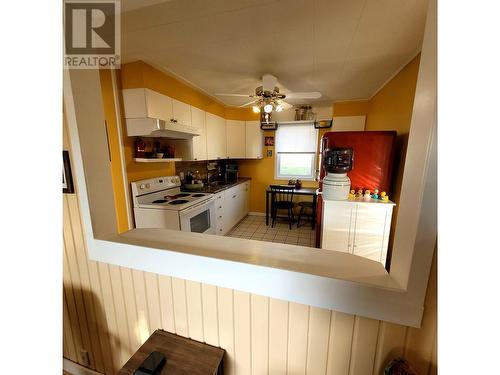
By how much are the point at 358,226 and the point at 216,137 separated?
2.85m

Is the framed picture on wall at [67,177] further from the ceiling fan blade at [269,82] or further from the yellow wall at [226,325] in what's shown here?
the ceiling fan blade at [269,82]

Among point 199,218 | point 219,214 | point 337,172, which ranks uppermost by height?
point 337,172

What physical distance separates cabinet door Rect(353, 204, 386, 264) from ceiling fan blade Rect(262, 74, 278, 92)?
1803 mm

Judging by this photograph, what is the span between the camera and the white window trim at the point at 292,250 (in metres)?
0.50

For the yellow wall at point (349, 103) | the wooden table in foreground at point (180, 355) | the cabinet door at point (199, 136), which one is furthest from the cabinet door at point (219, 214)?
the wooden table in foreground at point (180, 355)

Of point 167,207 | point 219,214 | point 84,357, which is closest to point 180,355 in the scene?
point 84,357

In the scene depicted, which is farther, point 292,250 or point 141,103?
point 141,103

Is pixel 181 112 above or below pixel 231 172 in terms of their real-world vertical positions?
above

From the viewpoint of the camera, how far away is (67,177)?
0.91 meters

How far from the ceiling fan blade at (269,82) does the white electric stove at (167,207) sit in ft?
5.69

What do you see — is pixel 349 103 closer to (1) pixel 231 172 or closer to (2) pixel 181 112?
(1) pixel 231 172

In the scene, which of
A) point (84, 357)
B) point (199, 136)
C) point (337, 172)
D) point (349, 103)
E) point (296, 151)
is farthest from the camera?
point (296, 151)

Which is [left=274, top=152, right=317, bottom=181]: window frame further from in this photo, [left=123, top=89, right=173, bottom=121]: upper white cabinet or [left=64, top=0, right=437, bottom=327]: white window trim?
[left=64, top=0, right=437, bottom=327]: white window trim

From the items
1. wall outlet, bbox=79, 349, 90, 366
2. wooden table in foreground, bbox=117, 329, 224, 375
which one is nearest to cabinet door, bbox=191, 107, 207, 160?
wall outlet, bbox=79, 349, 90, 366
